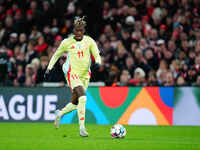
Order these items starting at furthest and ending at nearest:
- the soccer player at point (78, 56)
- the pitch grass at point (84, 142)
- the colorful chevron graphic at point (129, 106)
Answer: the colorful chevron graphic at point (129, 106), the soccer player at point (78, 56), the pitch grass at point (84, 142)

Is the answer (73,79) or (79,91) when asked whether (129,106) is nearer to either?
(73,79)

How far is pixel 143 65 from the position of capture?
18.4 meters

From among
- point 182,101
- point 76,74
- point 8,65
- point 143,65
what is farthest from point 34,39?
point 76,74

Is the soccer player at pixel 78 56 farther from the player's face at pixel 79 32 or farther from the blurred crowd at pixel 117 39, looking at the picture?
the blurred crowd at pixel 117 39

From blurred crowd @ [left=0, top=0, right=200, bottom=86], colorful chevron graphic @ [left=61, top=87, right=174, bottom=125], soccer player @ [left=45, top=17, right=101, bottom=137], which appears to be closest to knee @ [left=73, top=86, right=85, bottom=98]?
soccer player @ [left=45, top=17, right=101, bottom=137]

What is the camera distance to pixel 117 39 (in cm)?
2038

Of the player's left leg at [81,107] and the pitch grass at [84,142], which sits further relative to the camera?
the player's left leg at [81,107]

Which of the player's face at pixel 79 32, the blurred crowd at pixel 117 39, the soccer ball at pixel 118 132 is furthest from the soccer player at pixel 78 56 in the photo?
the blurred crowd at pixel 117 39

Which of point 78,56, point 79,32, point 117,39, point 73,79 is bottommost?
point 73,79

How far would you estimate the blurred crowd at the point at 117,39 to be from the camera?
18.0 metres

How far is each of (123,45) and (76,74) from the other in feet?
24.2

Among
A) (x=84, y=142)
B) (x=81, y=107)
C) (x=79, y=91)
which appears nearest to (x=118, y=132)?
(x=81, y=107)

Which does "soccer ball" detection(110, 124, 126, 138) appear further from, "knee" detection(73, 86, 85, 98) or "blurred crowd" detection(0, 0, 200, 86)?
"blurred crowd" detection(0, 0, 200, 86)

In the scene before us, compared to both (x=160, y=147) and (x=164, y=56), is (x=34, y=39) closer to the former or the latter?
(x=164, y=56)
